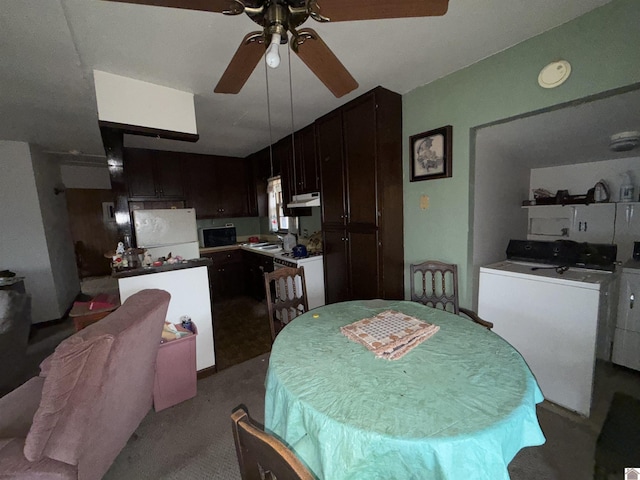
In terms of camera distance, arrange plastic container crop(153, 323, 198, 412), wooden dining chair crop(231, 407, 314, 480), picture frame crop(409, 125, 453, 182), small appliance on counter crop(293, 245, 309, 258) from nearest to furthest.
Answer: wooden dining chair crop(231, 407, 314, 480)
plastic container crop(153, 323, 198, 412)
picture frame crop(409, 125, 453, 182)
small appliance on counter crop(293, 245, 309, 258)

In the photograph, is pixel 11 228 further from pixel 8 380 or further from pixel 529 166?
pixel 529 166

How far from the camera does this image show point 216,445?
1572mm

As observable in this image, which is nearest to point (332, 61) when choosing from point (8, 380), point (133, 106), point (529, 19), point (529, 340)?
point (529, 19)

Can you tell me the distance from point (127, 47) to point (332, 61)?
129 centimetres

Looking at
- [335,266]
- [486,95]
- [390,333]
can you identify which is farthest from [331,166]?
[390,333]

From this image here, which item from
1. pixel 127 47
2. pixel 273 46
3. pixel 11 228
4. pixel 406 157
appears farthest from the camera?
pixel 11 228

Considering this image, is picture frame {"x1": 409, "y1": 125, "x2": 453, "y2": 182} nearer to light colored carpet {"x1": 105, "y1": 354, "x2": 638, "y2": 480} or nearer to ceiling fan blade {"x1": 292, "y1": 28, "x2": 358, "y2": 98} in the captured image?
ceiling fan blade {"x1": 292, "y1": 28, "x2": 358, "y2": 98}

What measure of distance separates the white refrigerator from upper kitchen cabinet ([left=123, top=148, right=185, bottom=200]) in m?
0.56

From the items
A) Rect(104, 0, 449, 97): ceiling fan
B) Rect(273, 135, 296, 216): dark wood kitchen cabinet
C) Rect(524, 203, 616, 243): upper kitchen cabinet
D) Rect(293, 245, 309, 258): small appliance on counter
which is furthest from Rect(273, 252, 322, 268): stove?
Rect(524, 203, 616, 243): upper kitchen cabinet

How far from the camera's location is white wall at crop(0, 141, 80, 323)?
320 centimetres

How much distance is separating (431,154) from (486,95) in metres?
0.52

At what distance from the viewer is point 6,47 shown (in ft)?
4.87

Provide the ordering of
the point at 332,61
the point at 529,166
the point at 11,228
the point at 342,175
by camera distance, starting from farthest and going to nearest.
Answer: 1. the point at 11,228
2. the point at 529,166
3. the point at 342,175
4. the point at 332,61

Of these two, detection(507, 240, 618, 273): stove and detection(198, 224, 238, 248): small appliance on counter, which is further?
detection(198, 224, 238, 248): small appliance on counter
